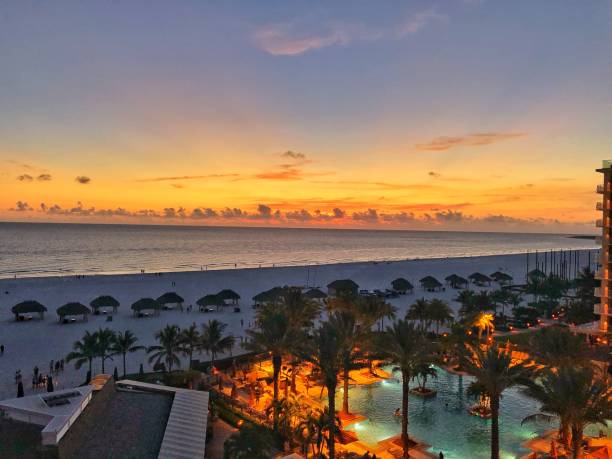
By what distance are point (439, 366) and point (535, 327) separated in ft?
50.3

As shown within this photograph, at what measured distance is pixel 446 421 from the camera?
2175 centimetres

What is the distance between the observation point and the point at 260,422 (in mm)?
20016

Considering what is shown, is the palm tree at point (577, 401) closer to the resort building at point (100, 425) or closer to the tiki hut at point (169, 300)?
the resort building at point (100, 425)

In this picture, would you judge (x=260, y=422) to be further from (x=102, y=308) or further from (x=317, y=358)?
(x=102, y=308)

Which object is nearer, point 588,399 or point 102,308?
point 588,399

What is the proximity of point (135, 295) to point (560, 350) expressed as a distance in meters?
48.4

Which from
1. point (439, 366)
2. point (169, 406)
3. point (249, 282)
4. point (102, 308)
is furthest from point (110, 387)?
point (249, 282)

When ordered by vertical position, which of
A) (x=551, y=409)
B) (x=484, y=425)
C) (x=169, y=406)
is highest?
(x=551, y=409)

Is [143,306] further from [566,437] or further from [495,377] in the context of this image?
[566,437]

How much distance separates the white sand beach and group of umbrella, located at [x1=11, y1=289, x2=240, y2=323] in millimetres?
974

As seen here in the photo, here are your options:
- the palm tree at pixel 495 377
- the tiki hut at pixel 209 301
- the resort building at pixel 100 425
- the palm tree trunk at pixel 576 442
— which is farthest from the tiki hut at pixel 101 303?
the palm tree trunk at pixel 576 442

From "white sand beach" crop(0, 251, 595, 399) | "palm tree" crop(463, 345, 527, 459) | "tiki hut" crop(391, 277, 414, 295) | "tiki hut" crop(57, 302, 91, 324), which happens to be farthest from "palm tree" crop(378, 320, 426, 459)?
"tiki hut" crop(391, 277, 414, 295)

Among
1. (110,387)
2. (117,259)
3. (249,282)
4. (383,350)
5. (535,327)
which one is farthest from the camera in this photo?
(117,259)

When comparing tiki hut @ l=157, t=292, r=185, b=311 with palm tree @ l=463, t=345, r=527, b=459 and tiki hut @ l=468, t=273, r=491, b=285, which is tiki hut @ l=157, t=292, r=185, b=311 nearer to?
palm tree @ l=463, t=345, r=527, b=459
